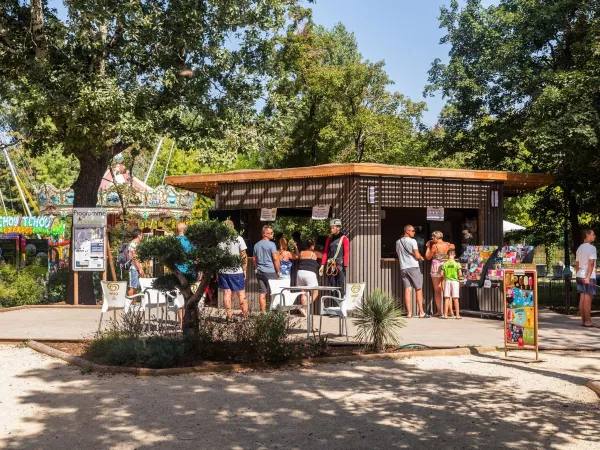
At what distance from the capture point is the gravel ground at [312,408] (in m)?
5.95

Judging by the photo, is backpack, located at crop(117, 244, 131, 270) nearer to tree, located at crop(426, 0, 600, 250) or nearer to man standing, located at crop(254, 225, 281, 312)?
man standing, located at crop(254, 225, 281, 312)

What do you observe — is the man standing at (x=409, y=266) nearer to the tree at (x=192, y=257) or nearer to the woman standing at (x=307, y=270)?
the woman standing at (x=307, y=270)

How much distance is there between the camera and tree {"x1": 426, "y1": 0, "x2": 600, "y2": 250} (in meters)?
17.5

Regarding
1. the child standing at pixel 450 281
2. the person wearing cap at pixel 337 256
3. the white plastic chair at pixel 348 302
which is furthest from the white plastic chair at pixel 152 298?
the child standing at pixel 450 281

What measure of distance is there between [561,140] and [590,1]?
500cm

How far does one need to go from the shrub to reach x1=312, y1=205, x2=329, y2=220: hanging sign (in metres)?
6.23

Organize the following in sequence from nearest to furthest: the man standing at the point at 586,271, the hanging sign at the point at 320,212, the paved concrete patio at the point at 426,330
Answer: the paved concrete patio at the point at 426,330
the man standing at the point at 586,271
the hanging sign at the point at 320,212

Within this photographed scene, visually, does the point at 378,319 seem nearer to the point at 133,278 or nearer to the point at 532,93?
the point at 133,278

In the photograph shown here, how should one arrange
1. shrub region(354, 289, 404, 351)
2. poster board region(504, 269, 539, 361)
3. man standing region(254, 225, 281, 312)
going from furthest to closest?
man standing region(254, 225, 281, 312)
shrub region(354, 289, 404, 351)
poster board region(504, 269, 539, 361)

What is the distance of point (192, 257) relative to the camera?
9812mm

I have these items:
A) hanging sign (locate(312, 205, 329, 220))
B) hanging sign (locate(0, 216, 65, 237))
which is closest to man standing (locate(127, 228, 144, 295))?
hanging sign (locate(312, 205, 329, 220))

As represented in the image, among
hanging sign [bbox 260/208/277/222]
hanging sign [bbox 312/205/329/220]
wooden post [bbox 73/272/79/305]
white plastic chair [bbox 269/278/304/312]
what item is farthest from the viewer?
wooden post [bbox 73/272/79/305]

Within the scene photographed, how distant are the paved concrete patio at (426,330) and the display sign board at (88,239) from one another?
157 centimetres

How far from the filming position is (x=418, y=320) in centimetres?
1530
